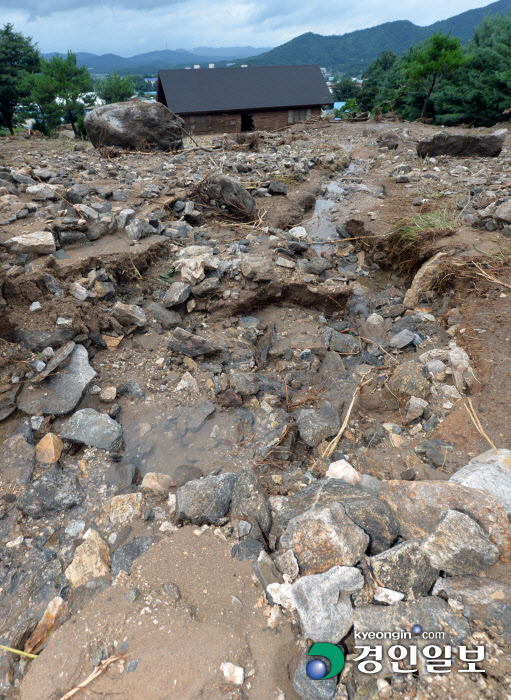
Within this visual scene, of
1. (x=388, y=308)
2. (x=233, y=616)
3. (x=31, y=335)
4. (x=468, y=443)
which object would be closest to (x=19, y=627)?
Answer: (x=233, y=616)

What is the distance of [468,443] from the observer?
9.18 feet

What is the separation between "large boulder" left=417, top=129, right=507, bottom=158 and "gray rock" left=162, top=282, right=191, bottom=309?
8.38 metres

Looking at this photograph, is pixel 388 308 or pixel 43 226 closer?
pixel 43 226

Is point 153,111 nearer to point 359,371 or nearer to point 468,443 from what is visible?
point 359,371

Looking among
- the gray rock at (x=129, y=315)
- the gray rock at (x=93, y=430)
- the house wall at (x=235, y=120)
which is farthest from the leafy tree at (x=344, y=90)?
the gray rock at (x=93, y=430)

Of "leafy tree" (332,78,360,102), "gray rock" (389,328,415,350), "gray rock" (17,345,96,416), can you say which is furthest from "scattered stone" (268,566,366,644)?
"leafy tree" (332,78,360,102)

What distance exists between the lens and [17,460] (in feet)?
9.00

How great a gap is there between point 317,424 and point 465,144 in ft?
30.5

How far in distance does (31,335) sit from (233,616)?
110 inches

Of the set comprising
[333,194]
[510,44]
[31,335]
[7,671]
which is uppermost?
[510,44]

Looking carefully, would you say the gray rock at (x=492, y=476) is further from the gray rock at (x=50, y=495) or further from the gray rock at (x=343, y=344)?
the gray rock at (x=50, y=495)

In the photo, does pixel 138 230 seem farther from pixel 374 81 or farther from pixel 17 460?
pixel 374 81

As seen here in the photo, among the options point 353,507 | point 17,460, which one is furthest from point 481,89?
Answer: point 17,460

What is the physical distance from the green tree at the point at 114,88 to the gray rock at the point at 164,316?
24.9 m
